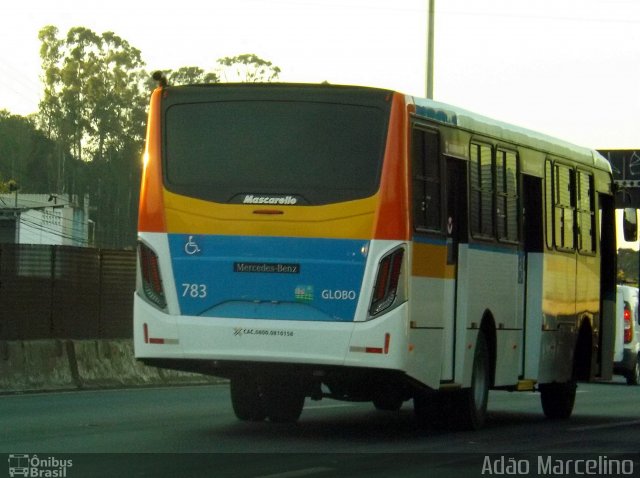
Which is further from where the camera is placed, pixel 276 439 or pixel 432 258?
pixel 432 258

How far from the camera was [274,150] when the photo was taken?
1447 centimetres

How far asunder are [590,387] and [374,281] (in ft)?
57.1

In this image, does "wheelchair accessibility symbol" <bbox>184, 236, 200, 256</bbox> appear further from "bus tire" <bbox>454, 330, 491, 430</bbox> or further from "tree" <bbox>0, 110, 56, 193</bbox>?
"tree" <bbox>0, 110, 56, 193</bbox>

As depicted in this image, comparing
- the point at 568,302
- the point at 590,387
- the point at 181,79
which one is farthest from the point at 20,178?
the point at 568,302

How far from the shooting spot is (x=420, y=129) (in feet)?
48.4

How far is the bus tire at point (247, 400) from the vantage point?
16.3 metres

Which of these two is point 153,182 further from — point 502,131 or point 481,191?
point 502,131

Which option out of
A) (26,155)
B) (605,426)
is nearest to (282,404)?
(605,426)

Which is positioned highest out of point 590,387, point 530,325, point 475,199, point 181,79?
point 181,79

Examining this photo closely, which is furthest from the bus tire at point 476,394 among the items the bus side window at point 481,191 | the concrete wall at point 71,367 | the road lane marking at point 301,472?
the concrete wall at point 71,367

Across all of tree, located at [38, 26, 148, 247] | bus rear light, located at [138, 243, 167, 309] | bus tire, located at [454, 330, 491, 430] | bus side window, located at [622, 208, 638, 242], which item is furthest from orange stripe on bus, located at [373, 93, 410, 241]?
tree, located at [38, 26, 148, 247]

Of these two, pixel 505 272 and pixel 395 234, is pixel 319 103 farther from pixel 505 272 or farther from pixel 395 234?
pixel 505 272

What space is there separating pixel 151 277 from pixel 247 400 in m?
2.26

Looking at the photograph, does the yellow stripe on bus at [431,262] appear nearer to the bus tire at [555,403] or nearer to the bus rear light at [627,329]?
the bus tire at [555,403]
